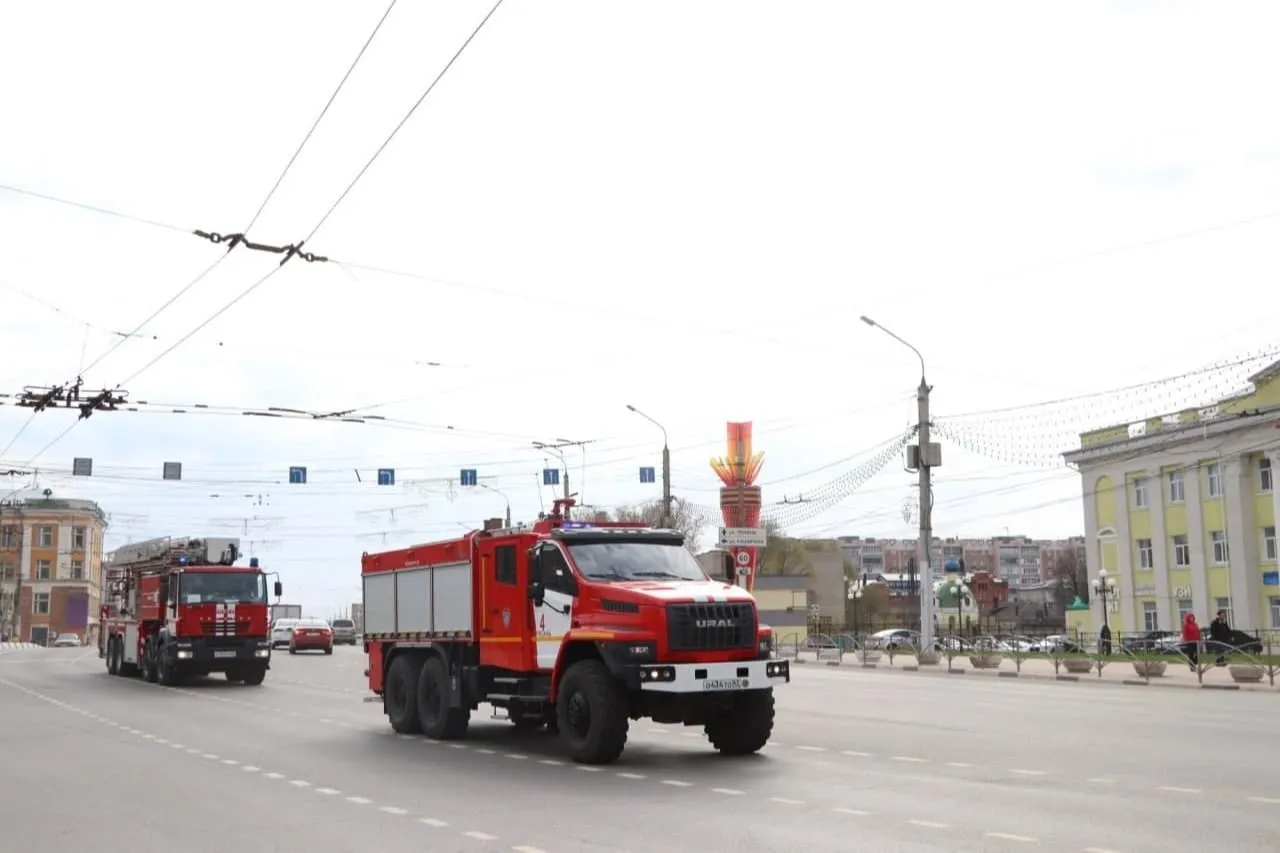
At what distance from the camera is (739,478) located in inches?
2156

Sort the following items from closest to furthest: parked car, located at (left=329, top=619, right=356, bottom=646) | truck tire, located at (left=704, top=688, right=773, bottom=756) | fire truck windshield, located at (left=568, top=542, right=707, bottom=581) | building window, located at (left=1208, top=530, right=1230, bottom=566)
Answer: truck tire, located at (left=704, top=688, right=773, bottom=756)
fire truck windshield, located at (left=568, top=542, right=707, bottom=581)
building window, located at (left=1208, top=530, right=1230, bottom=566)
parked car, located at (left=329, top=619, right=356, bottom=646)

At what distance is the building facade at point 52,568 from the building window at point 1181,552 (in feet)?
307

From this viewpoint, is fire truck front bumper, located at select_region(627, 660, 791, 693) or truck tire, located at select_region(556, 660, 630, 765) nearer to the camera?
fire truck front bumper, located at select_region(627, 660, 791, 693)

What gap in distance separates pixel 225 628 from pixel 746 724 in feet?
66.0

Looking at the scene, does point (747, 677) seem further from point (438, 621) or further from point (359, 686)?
point (359, 686)

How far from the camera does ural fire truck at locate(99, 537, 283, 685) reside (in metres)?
32.2

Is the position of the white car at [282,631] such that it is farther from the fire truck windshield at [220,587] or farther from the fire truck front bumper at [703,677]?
the fire truck front bumper at [703,677]

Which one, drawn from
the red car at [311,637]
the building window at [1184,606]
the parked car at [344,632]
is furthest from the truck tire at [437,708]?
the parked car at [344,632]

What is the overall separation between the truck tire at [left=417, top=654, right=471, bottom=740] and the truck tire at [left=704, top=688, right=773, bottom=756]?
398cm

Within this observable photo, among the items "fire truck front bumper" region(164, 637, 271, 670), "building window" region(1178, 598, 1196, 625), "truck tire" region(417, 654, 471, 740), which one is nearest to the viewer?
"truck tire" region(417, 654, 471, 740)

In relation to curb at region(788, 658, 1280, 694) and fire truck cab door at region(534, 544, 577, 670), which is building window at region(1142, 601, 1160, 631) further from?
fire truck cab door at region(534, 544, 577, 670)

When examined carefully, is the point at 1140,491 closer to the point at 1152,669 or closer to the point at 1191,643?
the point at 1191,643

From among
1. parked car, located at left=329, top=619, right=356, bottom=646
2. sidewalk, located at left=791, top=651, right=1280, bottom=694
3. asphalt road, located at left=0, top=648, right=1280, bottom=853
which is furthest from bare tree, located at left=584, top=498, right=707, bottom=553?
asphalt road, located at left=0, top=648, right=1280, bottom=853

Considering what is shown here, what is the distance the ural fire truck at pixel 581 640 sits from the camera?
14781 mm
